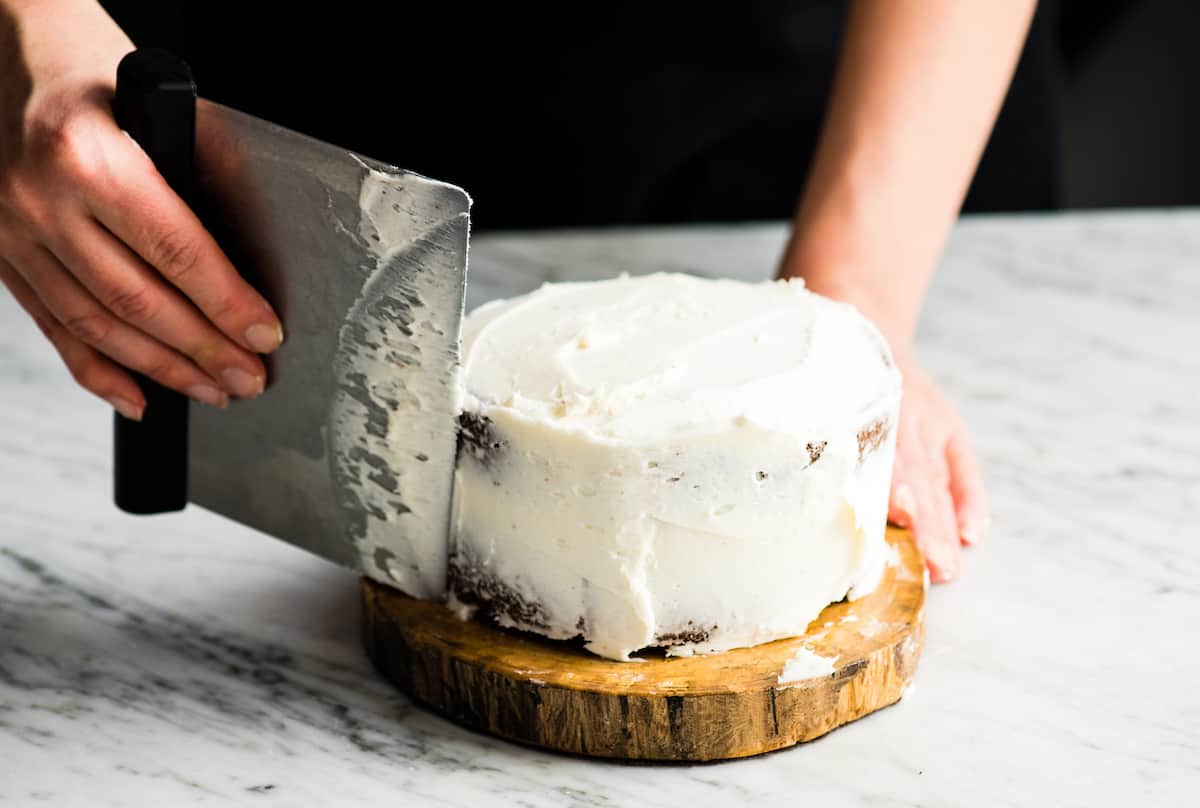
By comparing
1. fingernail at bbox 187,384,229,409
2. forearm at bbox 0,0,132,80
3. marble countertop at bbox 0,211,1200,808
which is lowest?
marble countertop at bbox 0,211,1200,808

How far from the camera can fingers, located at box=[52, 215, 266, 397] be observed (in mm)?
1007

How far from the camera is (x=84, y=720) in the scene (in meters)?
1.04

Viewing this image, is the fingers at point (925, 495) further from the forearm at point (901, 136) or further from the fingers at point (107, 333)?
the fingers at point (107, 333)

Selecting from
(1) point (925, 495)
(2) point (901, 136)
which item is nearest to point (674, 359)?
(1) point (925, 495)

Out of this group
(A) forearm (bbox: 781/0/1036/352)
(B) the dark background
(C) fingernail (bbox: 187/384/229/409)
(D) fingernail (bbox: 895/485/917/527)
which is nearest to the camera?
(C) fingernail (bbox: 187/384/229/409)

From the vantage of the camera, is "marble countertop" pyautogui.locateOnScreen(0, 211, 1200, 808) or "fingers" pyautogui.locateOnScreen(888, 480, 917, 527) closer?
"marble countertop" pyautogui.locateOnScreen(0, 211, 1200, 808)

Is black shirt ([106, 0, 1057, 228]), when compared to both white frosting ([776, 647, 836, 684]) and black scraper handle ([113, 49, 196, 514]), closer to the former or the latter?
black scraper handle ([113, 49, 196, 514])

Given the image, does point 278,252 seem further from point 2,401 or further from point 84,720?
point 2,401

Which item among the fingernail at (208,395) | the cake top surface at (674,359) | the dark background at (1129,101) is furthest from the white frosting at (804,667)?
the dark background at (1129,101)

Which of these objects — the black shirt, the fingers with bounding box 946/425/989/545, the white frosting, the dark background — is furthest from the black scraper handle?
the dark background

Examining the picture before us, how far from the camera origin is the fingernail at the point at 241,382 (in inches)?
40.9

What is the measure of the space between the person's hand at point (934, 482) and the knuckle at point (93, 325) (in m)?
0.64

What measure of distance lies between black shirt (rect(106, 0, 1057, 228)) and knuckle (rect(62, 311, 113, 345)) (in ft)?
2.97

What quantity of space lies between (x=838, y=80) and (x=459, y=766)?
89 centimetres
